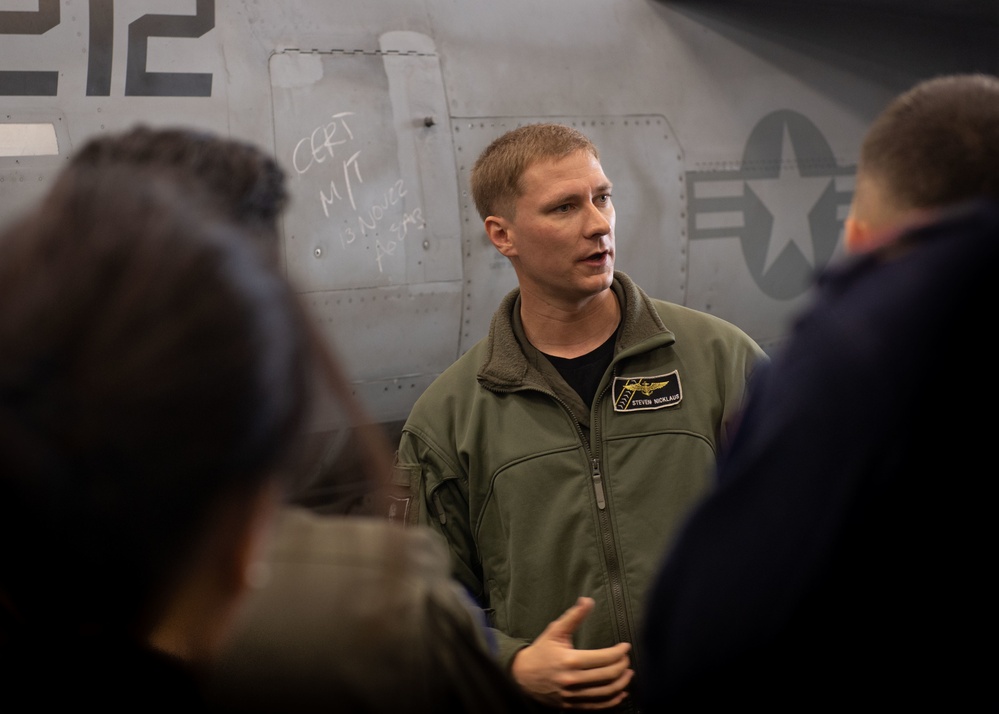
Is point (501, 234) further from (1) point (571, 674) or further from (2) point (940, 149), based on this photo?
(2) point (940, 149)

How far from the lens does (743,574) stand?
0.80 m

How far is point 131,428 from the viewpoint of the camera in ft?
2.12

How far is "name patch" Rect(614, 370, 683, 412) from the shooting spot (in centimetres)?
202

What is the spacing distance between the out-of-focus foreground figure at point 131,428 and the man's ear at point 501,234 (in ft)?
5.62

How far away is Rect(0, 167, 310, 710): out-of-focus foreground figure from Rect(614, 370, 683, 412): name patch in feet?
4.40

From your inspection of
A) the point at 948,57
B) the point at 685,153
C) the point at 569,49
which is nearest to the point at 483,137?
the point at 569,49

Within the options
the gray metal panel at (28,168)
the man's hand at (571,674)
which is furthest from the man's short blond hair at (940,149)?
the gray metal panel at (28,168)

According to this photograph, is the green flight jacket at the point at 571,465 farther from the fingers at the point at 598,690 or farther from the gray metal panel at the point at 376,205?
the gray metal panel at the point at 376,205

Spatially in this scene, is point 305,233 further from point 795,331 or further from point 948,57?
point 948,57

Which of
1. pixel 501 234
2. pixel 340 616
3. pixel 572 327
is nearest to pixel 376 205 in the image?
pixel 501 234

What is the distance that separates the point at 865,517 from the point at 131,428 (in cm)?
58

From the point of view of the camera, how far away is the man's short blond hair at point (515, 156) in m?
2.38

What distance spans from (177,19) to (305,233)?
2.95 ft

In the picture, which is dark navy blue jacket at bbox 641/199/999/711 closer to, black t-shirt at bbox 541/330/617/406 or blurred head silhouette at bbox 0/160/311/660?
blurred head silhouette at bbox 0/160/311/660
